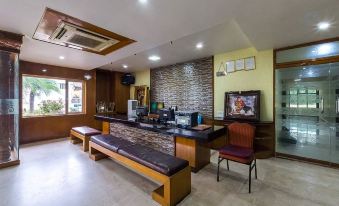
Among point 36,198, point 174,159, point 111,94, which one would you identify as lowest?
point 36,198

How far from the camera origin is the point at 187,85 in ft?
17.5

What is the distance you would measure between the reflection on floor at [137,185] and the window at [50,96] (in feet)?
8.18

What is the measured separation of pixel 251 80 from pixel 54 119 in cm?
632

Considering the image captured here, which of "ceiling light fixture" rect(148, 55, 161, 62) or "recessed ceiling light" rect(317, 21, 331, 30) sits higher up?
"ceiling light fixture" rect(148, 55, 161, 62)

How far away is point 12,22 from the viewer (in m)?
2.57

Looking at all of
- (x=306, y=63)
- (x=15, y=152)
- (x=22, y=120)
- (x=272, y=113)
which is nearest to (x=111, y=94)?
(x=22, y=120)

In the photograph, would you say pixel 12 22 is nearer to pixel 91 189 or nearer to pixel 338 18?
pixel 91 189

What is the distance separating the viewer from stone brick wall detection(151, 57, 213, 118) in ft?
15.9

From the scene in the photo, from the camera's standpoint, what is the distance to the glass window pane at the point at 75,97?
600cm

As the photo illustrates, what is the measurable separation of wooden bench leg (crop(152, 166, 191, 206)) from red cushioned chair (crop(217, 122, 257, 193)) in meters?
0.72

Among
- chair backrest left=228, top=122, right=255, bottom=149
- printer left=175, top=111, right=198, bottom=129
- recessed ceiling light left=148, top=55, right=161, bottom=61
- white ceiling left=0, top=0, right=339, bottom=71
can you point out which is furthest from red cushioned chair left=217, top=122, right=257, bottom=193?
recessed ceiling light left=148, top=55, right=161, bottom=61

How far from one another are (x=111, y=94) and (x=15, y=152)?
14.2 feet

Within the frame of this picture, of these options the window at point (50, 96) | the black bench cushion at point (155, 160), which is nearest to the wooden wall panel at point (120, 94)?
the window at point (50, 96)

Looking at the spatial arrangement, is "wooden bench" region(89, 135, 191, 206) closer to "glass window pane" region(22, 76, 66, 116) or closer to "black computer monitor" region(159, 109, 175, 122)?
"black computer monitor" region(159, 109, 175, 122)
